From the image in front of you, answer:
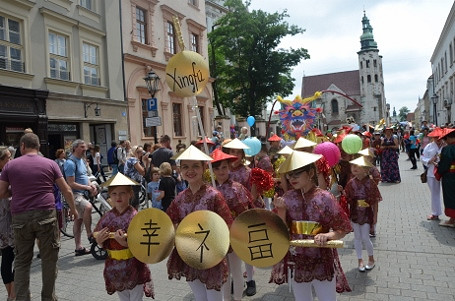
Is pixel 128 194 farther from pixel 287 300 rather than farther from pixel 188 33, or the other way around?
pixel 188 33

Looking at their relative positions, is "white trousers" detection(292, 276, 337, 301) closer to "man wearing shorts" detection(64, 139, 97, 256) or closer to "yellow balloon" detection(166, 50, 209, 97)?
"yellow balloon" detection(166, 50, 209, 97)

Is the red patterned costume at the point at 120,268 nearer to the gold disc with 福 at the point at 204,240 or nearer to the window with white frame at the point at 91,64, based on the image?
the gold disc with 福 at the point at 204,240

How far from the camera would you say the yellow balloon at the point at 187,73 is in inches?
169

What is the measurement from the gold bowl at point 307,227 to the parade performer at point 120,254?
1.44 m

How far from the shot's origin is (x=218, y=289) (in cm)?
300

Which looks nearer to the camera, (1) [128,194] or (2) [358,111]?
(1) [128,194]

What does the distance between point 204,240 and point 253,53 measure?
31617 mm

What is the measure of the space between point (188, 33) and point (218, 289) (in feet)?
72.6

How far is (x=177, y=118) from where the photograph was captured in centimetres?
2250

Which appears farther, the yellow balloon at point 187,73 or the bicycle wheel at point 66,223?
the bicycle wheel at point 66,223

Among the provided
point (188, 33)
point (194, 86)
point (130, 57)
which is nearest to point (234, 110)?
point (188, 33)

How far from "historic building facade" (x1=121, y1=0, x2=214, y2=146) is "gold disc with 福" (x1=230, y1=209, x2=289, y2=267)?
1396 cm

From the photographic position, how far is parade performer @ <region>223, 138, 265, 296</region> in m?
4.45

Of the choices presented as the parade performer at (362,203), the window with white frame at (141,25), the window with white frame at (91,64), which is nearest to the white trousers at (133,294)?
the parade performer at (362,203)
